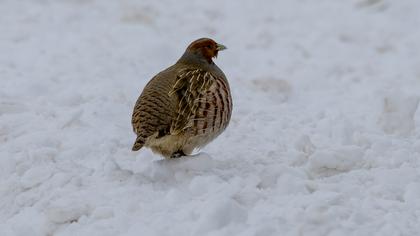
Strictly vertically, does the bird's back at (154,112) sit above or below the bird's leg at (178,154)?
above

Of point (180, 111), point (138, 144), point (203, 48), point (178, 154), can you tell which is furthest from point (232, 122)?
point (138, 144)

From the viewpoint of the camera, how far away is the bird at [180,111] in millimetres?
Answer: 4984

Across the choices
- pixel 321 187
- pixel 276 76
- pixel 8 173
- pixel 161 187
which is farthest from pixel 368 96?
pixel 8 173

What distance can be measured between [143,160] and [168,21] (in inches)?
158

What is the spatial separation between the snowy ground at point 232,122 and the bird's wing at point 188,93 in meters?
0.24

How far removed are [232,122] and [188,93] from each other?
4.48ft

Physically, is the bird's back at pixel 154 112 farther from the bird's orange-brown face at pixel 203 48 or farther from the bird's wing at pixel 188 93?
the bird's orange-brown face at pixel 203 48

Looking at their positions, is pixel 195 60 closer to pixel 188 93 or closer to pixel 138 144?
pixel 188 93

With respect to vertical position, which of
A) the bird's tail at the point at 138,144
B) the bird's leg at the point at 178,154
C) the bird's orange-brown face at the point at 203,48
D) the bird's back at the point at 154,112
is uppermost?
the bird's orange-brown face at the point at 203,48

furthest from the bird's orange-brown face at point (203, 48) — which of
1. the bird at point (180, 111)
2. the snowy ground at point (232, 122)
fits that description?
the snowy ground at point (232, 122)

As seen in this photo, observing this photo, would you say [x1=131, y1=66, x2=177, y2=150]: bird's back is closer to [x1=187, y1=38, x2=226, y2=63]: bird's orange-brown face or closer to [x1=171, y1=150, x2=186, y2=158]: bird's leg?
[x1=171, y1=150, x2=186, y2=158]: bird's leg

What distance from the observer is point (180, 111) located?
5.03 meters

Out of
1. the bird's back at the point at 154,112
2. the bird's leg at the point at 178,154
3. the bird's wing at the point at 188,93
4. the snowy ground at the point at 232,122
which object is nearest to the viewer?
the snowy ground at the point at 232,122

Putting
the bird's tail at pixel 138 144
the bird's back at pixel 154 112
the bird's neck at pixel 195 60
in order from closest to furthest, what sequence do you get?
the bird's tail at pixel 138 144, the bird's back at pixel 154 112, the bird's neck at pixel 195 60
